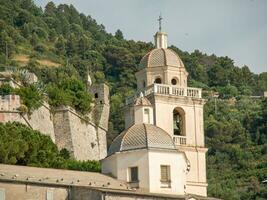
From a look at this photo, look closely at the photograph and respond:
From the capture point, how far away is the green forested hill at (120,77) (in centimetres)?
9617

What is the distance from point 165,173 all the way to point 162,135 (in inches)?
77.3

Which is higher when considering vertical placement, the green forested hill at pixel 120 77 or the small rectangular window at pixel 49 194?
the green forested hill at pixel 120 77

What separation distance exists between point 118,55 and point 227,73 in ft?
60.0

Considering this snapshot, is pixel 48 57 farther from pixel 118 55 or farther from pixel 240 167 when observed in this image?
pixel 240 167

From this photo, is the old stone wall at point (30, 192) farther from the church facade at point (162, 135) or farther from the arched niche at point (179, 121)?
the arched niche at point (179, 121)

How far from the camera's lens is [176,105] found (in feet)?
203

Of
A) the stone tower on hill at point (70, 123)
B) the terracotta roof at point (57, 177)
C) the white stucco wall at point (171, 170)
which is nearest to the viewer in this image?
the terracotta roof at point (57, 177)

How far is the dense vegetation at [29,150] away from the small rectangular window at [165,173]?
39.0 feet

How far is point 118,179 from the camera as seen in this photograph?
5231 centimetres

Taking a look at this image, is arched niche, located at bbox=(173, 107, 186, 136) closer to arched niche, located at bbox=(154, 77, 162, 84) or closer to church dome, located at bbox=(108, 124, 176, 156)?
arched niche, located at bbox=(154, 77, 162, 84)

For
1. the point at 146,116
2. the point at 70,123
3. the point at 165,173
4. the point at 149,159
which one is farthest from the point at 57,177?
the point at 70,123

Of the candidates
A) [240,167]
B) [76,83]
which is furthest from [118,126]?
[76,83]

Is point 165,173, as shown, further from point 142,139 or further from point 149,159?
point 142,139

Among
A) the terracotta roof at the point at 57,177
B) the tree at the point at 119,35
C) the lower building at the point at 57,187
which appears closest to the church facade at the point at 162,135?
the terracotta roof at the point at 57,177
